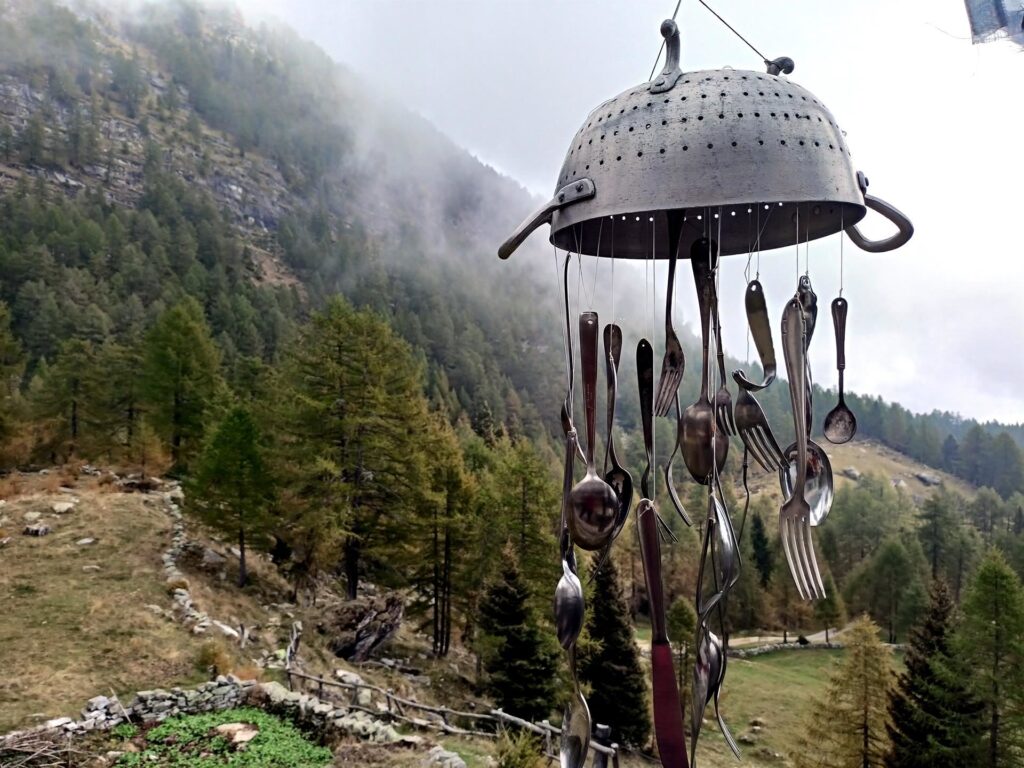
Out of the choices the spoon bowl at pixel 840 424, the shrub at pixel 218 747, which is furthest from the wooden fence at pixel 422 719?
the spoon bowl at pixel 840 424

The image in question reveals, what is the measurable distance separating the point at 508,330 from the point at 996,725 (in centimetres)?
9558

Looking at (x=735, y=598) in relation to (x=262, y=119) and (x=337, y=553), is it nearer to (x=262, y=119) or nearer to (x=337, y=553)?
(x=337, y=553)

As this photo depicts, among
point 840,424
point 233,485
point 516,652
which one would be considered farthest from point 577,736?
point 233,485

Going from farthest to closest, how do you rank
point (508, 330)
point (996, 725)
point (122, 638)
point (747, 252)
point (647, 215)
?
point (508, 330) → point (996, 725) → point (122, 638) → point (747, 252) → point (647, 215)

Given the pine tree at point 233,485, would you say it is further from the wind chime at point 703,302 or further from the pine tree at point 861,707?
the wind chime at point 703,302

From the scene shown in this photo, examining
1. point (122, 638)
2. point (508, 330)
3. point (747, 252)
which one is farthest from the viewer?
point (508, 330)

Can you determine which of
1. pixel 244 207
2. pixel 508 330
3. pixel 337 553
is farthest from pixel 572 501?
pixel 244 207

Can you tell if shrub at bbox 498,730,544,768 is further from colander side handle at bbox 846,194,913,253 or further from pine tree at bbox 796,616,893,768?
pine tree at bbox 796,616,893,768

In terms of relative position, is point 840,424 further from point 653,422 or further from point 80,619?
point 80,619

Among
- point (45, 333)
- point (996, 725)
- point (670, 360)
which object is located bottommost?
point (996, 725)

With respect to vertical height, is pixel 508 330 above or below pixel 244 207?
Answer: below

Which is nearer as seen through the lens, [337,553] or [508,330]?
[337,553]

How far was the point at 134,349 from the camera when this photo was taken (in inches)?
1173

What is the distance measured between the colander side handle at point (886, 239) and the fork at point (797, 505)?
522 mm
